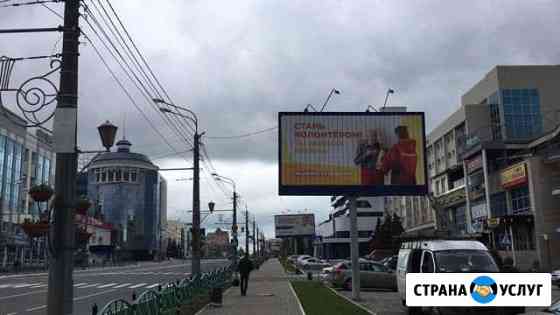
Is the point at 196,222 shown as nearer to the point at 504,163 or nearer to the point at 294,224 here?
the point at 504,163

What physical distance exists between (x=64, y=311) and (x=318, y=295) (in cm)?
1914

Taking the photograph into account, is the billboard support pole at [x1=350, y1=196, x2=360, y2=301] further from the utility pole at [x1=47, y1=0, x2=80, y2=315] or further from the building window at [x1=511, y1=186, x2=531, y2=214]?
the building window at [x1=511, y1=186, x2=531, y2=214]

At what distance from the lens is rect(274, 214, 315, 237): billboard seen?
12519 cm

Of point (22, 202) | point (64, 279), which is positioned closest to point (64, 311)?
point (64, 279)

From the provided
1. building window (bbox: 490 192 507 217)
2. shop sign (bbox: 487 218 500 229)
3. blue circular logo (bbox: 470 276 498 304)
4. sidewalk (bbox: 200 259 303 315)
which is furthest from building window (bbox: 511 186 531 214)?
blue circular logo (bbox: 470 276 498 304)

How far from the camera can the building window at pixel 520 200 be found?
55.5 metres

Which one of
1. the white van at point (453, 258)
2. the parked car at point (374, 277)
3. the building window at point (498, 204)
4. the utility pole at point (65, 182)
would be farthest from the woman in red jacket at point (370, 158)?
the building window at point (498, 204)

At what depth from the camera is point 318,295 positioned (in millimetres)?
26188

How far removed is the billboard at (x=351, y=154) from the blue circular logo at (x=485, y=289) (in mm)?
17526

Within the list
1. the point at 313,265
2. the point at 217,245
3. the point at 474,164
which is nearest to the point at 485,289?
the point at 313,265

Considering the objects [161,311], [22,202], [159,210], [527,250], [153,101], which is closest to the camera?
[161,311]

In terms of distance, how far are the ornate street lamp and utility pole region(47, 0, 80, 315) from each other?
1.03 metres

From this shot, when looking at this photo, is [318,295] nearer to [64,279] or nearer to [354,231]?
[354,231]

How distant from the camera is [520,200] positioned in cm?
5738
